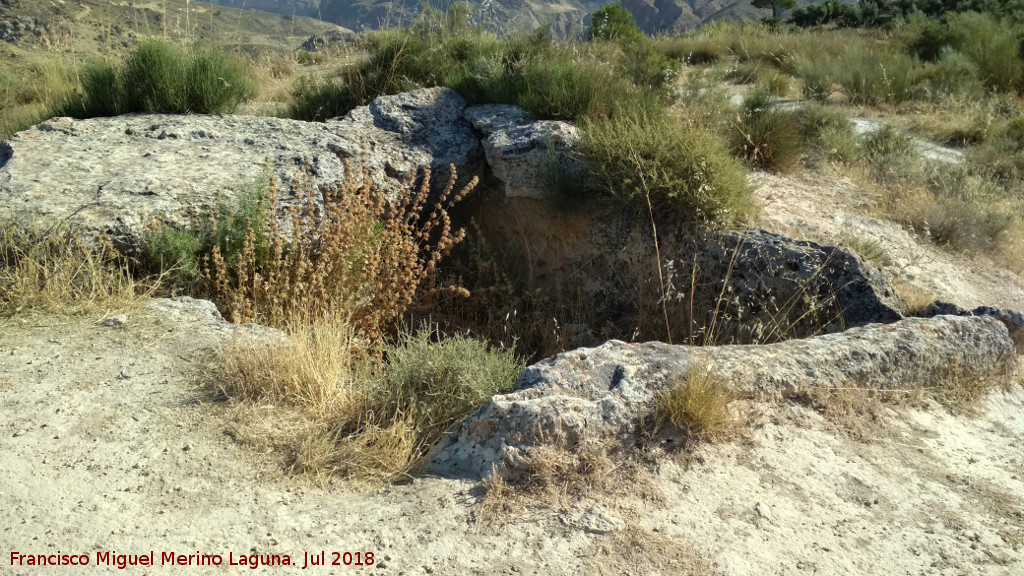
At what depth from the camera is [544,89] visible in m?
6.63

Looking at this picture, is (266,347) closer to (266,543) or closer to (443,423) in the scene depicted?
(443,423)

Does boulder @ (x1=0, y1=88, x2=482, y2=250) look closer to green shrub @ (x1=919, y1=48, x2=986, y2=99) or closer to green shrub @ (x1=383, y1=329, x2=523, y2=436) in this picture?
green shrub @ (x1=383, y1=329, x2=523, y2=436)

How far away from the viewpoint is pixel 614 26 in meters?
13.4

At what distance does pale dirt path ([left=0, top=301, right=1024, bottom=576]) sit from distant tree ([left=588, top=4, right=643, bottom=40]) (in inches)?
393

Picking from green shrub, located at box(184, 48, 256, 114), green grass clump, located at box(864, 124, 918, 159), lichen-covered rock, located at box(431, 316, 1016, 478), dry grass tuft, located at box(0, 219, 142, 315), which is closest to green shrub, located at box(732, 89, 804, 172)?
green grass clump, located at box(864, 124, 918, 159)

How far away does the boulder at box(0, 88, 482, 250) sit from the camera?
462 centimetres

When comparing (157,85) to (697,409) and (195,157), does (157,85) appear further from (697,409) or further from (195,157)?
(697,409)

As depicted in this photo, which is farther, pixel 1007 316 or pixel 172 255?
pixel 172 255

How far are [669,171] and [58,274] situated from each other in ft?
13.1

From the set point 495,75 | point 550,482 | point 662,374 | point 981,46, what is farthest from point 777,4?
point 550,482

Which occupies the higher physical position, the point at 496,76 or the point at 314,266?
the point at 496,76

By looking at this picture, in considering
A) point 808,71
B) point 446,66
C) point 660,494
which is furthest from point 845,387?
point 808,71

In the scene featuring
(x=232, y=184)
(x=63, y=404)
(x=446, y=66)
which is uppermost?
(x=446, y=66)

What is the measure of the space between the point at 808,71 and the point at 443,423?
9.79 metres
